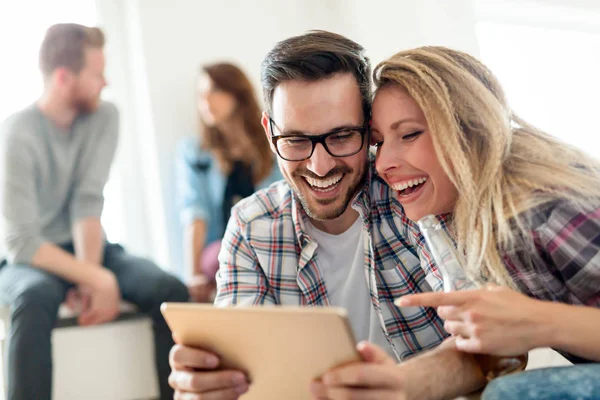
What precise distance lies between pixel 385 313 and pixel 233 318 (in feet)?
1.82

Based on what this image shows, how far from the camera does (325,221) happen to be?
4.61ft

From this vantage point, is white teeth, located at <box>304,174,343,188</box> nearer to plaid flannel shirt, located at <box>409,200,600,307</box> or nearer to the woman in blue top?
plaid flannel shirt, located at <box>409,200,600,307</box>

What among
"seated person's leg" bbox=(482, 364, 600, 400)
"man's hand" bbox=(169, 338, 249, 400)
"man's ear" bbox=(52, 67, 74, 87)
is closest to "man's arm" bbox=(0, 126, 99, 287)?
"man's ear" bbox=(52, 67, 74, 87)

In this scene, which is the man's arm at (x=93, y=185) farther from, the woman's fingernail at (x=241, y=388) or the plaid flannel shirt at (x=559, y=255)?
the plaid flannel shirt at (x=559, y=255)

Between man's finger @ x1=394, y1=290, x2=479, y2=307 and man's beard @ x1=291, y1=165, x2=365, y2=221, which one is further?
man's beard @ x1=291, y1=165, x2=365, y2=221

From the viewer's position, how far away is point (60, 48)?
2.32m

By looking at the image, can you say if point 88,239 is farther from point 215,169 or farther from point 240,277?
point 240,277

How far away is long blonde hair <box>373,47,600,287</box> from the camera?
100cm

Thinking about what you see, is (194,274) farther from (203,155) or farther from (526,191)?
(526,191)

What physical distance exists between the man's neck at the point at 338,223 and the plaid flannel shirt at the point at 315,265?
0.05 meters

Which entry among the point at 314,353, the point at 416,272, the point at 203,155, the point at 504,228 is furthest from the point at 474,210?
the point at 203,155

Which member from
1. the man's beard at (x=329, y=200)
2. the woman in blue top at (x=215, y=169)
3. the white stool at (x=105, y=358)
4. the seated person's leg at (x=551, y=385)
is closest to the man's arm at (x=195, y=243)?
the woman in blue top at (x=215, y=169)

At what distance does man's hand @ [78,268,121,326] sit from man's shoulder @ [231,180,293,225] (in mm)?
1018

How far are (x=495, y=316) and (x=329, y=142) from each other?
0.50 metres
